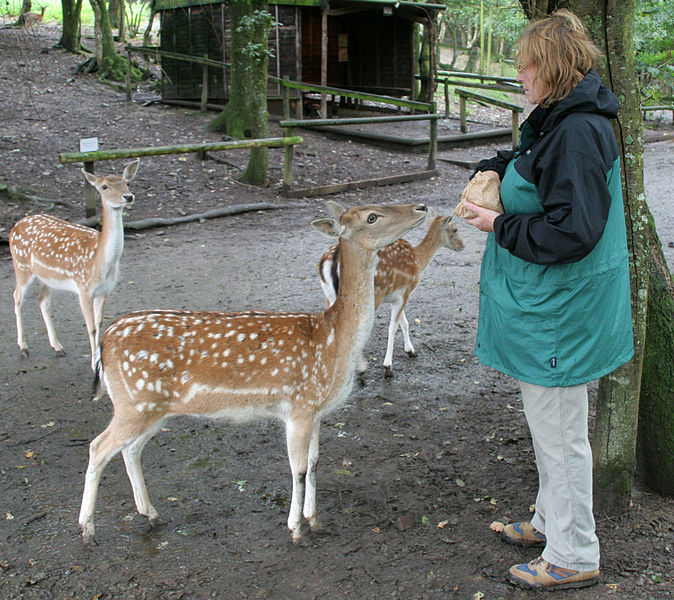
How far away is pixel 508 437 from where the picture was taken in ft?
14.4

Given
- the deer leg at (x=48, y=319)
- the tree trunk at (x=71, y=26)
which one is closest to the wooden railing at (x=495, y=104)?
the deer leg at (x=48, y=319)

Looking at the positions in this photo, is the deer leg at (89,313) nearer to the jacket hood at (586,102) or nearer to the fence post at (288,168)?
the jacket hood at (586,102)

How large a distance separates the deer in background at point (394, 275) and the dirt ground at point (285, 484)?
0.85ft

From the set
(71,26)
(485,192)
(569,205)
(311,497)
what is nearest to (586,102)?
(569,205)

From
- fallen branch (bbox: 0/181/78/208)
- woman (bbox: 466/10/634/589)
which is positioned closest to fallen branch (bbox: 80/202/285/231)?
fallen branch (bbox: 0/181/78/208)

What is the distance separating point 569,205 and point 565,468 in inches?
40.7

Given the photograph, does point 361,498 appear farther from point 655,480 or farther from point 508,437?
point 655,480

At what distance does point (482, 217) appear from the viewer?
9.09 feet

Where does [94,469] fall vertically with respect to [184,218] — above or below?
below

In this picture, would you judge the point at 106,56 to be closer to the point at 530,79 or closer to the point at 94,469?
the point at 94,469

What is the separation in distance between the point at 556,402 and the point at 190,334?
1747mm

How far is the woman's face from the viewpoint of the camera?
2.58 meters

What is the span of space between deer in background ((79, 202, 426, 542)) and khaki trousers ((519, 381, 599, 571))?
1024 millimetres

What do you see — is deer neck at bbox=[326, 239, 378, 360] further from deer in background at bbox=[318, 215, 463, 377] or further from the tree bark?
the tree bark
